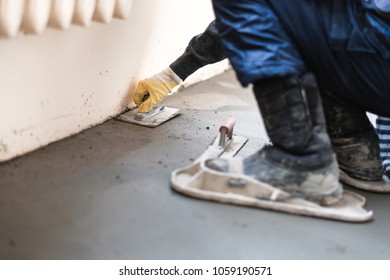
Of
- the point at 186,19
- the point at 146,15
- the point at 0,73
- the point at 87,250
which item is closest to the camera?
the point at 87,250

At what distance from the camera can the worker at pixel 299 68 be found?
3.01 ft

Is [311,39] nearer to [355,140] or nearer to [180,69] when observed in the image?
[355,140]

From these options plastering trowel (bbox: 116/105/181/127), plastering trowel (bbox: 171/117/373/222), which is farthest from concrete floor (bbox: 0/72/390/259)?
plastering trowel (bbox: 116/105/181/127)

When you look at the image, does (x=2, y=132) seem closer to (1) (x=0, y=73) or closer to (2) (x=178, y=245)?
(1) (x=0, y=73)

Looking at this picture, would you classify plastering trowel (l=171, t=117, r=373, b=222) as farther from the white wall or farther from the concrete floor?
the white wall

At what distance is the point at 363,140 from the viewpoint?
3.67ft

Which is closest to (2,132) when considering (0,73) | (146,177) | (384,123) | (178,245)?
(0,73)

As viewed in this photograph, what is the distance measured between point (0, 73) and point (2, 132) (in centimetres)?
12

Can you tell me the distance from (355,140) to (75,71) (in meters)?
0.67

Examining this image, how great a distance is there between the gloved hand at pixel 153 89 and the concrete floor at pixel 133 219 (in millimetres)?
→ 223

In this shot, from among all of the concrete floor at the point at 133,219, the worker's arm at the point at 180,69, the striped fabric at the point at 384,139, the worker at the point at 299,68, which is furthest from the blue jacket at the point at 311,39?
the worker's arm at the point at 180,69

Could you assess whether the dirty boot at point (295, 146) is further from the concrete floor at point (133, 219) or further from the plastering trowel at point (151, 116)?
the plastering trowel at point (151, 116)

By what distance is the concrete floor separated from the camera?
0.81 m
